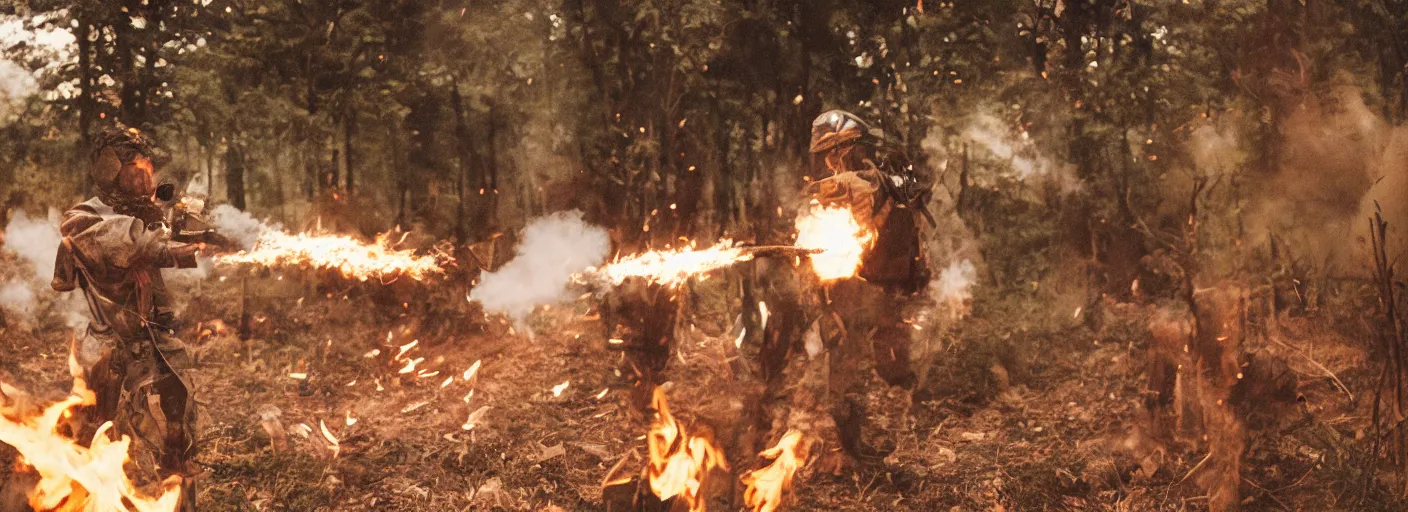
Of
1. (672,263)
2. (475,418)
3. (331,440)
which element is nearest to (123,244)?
(331,440)

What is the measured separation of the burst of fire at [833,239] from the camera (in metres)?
5.09

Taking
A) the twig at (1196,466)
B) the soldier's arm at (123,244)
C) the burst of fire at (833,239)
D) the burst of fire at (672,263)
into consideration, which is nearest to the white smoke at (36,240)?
the soldier's arm at (123,244)

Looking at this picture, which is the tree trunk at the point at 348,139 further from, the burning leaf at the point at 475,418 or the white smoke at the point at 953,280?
the white smoke at the point at 953,280

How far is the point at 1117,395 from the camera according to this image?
204 inches

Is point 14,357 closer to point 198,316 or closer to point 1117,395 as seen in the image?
point 198,316

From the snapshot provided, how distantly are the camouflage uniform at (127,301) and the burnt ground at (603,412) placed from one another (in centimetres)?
20

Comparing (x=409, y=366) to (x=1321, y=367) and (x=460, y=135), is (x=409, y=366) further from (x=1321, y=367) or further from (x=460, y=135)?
(x=1321, y=367)

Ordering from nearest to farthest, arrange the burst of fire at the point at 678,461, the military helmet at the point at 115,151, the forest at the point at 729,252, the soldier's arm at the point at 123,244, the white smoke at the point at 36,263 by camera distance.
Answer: the soldier's arm at the point at 123,244 → the military helmet at the point at 115,151 → the white smoke at the point at 36,263 → the forest at the point at 729,252 → the burst of fire at the point at 678,461

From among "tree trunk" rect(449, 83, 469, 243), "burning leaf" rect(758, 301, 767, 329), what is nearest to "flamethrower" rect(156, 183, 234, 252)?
"tree trunk" rect(449, 83, 469, 243)

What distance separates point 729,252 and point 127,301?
315 centimetres

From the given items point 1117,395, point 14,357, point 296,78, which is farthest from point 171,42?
point 1117,395

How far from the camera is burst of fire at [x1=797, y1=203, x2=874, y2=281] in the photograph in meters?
5.09

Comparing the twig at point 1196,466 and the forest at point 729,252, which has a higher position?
the forest at point 729,252

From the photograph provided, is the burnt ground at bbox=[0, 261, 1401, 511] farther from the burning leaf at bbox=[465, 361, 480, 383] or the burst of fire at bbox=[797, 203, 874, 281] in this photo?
the burst of fire at bbox=[797, 203, 874, 281]
